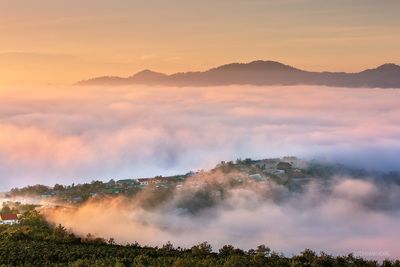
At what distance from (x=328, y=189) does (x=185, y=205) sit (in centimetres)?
3594

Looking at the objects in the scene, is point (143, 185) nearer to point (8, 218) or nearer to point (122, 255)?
point (8, 218)

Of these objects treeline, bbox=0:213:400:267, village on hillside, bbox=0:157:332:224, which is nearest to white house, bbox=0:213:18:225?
village on hillside, bbox=0:157:332:224

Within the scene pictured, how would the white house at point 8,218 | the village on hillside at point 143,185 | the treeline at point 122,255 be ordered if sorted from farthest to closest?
the village on hillside at point 143,185 < the white house at point 8,218 < the treeline at point 122,255

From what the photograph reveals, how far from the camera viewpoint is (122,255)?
146 feet

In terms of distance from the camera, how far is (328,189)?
389 ft

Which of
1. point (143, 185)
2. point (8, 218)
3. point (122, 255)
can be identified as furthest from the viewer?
point (143, 185)

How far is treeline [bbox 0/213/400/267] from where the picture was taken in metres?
39.7

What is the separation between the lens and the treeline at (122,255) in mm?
39688

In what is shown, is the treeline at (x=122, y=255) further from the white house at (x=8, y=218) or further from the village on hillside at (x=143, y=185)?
the village on hillside at (x=143, y=185)

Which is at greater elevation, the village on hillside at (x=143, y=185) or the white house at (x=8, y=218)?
the white house at (x=8, y=218)

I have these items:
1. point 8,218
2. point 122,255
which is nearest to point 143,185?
point 8,218

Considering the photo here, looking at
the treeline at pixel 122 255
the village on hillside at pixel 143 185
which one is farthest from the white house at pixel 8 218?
the treeline at pixel 122 255

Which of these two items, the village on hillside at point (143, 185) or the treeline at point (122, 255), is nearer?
the treeline at point (122, 255)

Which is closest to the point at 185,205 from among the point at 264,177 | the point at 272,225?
the point at 272,225
